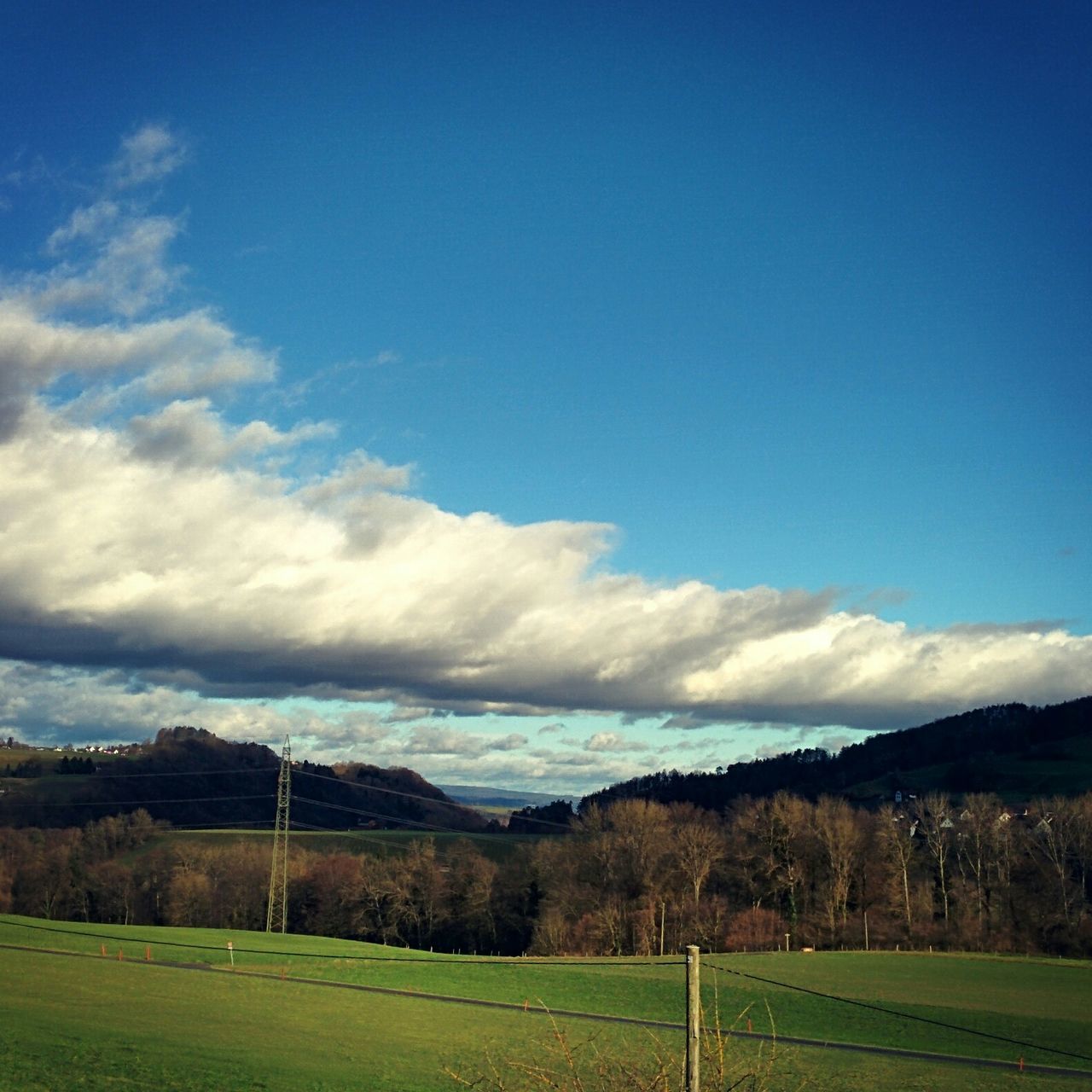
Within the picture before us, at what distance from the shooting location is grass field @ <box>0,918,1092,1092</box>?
110ft

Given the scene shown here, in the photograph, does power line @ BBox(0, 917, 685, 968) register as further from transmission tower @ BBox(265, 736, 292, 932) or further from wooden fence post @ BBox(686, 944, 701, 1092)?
wooden fence post @ BBox(686, 944, 701, 1092)

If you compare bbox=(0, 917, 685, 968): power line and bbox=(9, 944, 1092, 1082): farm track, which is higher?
bbox=(9, 944, 1092, 1082): farm track

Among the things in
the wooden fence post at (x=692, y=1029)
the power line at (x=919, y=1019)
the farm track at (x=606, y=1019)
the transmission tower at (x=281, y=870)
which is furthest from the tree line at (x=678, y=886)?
the wooden fence post at (x=692, y=1029)

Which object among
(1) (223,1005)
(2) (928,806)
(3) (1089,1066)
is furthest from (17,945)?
(2) (928,806)

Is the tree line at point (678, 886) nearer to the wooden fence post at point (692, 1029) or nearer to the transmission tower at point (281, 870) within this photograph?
the transmission tower at point (281, 870)

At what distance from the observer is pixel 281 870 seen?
13400 centimetres

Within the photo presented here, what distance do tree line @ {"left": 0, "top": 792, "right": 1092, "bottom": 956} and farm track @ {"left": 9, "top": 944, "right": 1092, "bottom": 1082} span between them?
54.8 metres

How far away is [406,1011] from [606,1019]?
9.39 metres

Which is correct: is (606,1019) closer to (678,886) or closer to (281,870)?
(678,886)

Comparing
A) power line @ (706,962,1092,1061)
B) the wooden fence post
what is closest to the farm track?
power line @ (706,962,1092,1061)

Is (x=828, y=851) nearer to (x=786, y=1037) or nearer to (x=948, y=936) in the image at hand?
(x=948, y=936)

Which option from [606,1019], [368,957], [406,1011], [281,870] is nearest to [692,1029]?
[406,1011]

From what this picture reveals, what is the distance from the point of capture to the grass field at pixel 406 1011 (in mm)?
33531

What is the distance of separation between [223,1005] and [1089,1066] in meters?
36.0
